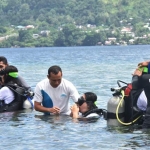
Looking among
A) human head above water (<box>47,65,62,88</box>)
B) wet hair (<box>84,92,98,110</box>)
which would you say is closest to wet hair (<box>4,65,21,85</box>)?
human head above water (<box>47,65,62,88</box>)

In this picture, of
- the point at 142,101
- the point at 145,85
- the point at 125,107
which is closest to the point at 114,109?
the point at 125,107

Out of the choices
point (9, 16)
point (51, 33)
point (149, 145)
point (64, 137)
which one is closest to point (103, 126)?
point (64, 137)

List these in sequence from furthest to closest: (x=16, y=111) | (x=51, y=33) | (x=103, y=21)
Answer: (x=103, y=21), (x=51, y=33), (x=16, y=111)

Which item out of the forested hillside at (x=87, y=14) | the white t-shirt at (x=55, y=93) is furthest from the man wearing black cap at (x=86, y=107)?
the forested hillside at (x=87, y=14)

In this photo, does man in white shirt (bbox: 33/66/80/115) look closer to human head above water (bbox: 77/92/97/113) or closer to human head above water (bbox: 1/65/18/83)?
human head above water (bbox: 77/92/97/113)

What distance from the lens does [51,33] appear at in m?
164

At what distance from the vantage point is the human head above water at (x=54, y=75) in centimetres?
1280

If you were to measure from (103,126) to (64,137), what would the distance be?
1.19m

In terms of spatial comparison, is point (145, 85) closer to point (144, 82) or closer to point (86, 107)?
point (144, 82)

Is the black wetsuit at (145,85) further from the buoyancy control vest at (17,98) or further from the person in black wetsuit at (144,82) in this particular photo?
the buoyancy control vest at (17,98)

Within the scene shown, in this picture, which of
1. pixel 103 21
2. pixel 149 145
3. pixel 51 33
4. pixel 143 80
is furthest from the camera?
pixel 103 21

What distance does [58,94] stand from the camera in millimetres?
13391

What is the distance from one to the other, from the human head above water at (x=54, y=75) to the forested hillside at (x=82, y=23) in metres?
146

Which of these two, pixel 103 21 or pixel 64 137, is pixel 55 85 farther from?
pixel 103 21
